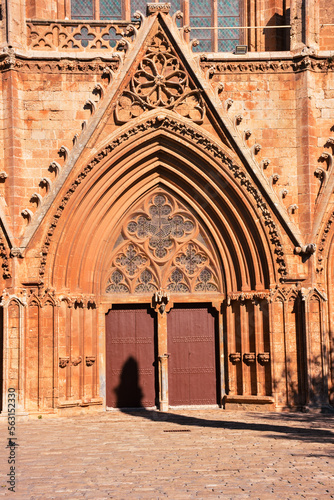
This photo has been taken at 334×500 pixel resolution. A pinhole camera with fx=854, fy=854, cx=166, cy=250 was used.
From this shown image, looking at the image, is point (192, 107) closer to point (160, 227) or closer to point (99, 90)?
point (99, 90)

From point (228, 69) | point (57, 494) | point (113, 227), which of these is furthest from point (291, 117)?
point (57, 494)

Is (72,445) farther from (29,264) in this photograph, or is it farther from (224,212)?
(224,212)

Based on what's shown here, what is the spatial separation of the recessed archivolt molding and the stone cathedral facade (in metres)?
0.03

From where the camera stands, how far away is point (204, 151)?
56.5 feet

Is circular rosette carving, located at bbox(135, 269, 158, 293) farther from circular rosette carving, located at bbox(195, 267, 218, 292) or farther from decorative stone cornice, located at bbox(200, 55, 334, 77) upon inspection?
decorative stone cornice, located at bbox(200, 55, 334, 77)

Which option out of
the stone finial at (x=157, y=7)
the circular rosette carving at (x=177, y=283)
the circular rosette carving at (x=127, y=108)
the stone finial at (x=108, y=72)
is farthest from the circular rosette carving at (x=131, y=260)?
the stone finial at (x=157, y=7)

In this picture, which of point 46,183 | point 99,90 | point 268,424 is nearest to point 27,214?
point 46,183

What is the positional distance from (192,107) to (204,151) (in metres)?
0.95

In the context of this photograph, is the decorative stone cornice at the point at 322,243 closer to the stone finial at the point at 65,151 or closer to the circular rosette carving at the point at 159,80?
the circular rosette carving at the point at 159,80

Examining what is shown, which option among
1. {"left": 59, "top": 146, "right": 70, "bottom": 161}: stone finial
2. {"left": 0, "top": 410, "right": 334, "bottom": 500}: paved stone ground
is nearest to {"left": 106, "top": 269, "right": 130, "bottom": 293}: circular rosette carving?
{"left": 59, "top": 146, "right": 70, "bottom": 161}: stone finial

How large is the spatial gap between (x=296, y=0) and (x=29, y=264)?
767cm

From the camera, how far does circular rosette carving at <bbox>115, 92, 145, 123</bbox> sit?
1723 cm

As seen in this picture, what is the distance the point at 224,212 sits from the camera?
692 inches

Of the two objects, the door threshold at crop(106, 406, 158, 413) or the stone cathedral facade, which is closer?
the stone cathedral facade
